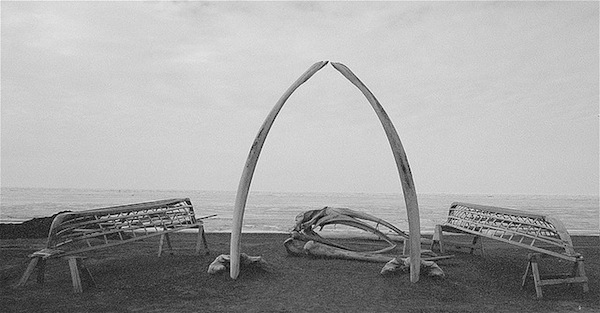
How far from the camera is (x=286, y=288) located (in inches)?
353

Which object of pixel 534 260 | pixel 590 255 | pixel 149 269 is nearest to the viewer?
pixel 534 260

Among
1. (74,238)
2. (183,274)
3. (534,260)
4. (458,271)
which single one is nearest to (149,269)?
(183,274)

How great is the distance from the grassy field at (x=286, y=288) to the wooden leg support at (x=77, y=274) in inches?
6.1

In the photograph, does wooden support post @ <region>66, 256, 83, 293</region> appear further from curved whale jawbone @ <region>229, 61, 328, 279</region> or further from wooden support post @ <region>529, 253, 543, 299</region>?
wooden support post @ <region>529, 253, 543, 299</region>

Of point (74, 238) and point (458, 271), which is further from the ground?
point (74, 238)

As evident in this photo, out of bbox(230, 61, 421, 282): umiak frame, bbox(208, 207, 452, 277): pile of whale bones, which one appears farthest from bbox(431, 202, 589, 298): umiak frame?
bbox(230, 61, 421, 282): umiak frame

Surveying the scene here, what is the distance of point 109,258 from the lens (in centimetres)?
1202

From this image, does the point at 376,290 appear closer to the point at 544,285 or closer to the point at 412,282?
the point at 412,282

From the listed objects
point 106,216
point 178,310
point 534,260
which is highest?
point 106,216

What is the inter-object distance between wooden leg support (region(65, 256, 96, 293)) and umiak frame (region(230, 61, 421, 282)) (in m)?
2.71

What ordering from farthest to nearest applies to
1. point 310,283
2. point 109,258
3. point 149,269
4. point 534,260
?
point 109,258
point 149,269
point 310,283
point 534,260

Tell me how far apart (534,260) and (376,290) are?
2930 millimetres

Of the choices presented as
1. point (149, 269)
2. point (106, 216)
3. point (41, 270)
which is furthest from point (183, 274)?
point (41, 270)

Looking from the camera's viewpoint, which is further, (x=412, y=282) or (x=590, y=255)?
(x=590, y=255)
